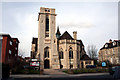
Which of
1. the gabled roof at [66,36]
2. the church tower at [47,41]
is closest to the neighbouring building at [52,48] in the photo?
the church tower at [47,41]

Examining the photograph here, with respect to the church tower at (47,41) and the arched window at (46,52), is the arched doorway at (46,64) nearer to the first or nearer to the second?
the church tower at (47,41)

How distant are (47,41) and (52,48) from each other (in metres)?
3.07

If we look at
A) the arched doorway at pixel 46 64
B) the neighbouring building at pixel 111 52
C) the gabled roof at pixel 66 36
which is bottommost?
the arched doorway at pixel 46 64

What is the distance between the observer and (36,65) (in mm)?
32844

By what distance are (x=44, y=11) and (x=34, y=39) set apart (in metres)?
13.8

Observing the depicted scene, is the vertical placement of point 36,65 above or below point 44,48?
below

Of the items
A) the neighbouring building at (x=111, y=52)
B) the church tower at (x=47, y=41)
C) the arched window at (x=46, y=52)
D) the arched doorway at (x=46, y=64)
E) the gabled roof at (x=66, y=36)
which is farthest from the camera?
the neighbouring building at (x=111, y=52)

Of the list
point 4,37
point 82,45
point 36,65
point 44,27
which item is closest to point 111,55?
point 82,45

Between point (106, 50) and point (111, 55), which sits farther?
point (106, 50)

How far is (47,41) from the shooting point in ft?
158

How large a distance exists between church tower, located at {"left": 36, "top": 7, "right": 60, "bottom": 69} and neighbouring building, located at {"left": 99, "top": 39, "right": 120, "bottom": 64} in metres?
23.1

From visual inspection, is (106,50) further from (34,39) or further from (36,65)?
(36,65)

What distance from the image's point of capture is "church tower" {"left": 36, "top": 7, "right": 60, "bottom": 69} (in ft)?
152

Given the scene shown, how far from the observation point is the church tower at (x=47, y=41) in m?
46.4
